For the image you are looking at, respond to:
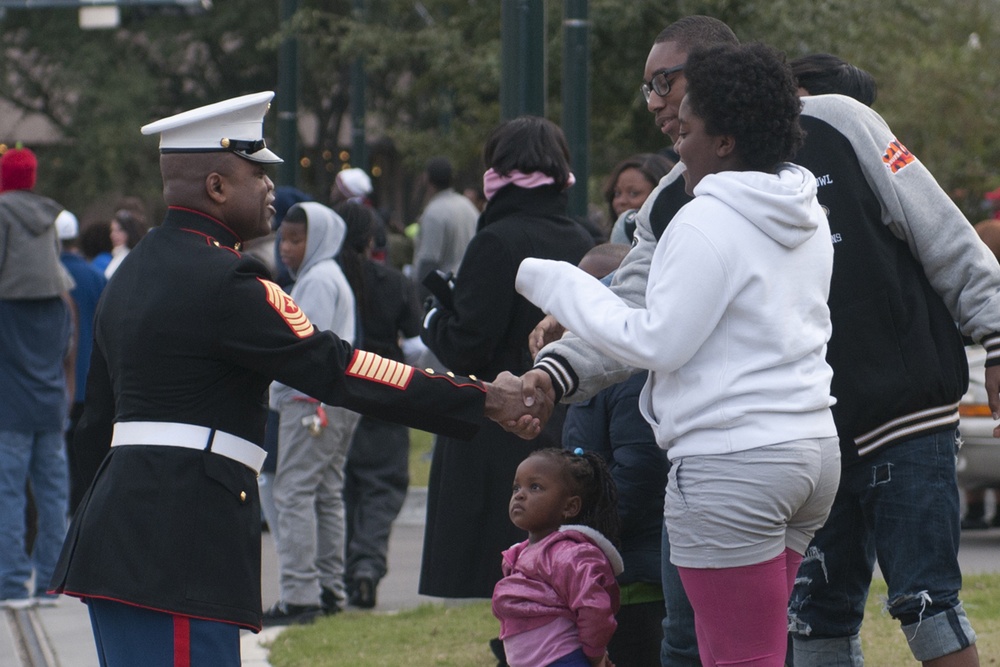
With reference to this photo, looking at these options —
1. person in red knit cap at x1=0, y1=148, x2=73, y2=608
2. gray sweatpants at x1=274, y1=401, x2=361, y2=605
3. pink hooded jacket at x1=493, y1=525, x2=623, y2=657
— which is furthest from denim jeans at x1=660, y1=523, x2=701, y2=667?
person in red knit cap at x1=0, y1=148, x2=73, y2=608

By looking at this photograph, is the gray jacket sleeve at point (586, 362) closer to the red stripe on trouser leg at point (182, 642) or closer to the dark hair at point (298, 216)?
the red stripe on trouser leg at point (182, 642)

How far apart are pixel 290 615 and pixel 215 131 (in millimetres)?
4177

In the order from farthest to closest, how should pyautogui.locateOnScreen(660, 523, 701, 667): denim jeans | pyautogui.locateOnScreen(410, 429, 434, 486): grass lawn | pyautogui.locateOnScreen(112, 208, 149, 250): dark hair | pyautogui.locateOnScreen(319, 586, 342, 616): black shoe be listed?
1. pyautogui.locateOnScreen(410, 429, 434, 486): grass lawn
2. pyautogui.locateOnScreen(112, 208, 149, 250): dark hair
3. pyautogui.locateOnScreen(319, 586, 342, 616): black shoe
4. pyautogui.locateOnScreen(660, 523, 701, 667): denim jeans

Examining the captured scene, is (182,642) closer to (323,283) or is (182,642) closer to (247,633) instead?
(247,633)

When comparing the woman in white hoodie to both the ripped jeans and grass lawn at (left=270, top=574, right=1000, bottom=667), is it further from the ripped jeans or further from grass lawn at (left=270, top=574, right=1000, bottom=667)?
grass lawn at (left=270, top=574, right=1000, bottom=667)

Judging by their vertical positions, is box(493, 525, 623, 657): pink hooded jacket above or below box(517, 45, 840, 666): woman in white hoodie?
below

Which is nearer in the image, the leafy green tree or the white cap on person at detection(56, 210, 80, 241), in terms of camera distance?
the white cap on person at detection(56, 210, 80, 241)

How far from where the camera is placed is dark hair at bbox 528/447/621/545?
180 inches

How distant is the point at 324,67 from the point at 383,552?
64.4 feet

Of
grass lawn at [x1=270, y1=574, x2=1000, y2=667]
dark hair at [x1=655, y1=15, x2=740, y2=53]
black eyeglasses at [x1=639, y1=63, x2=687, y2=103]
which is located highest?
dark hair at [x1=655, y1=15, x2=740, y2=53]

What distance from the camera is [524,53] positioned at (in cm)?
769

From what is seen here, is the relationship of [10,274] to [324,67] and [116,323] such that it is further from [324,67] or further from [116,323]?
[324,67]

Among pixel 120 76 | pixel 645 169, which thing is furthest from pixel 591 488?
pixel 120 76

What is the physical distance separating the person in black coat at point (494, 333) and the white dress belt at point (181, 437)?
2037 millimetres
